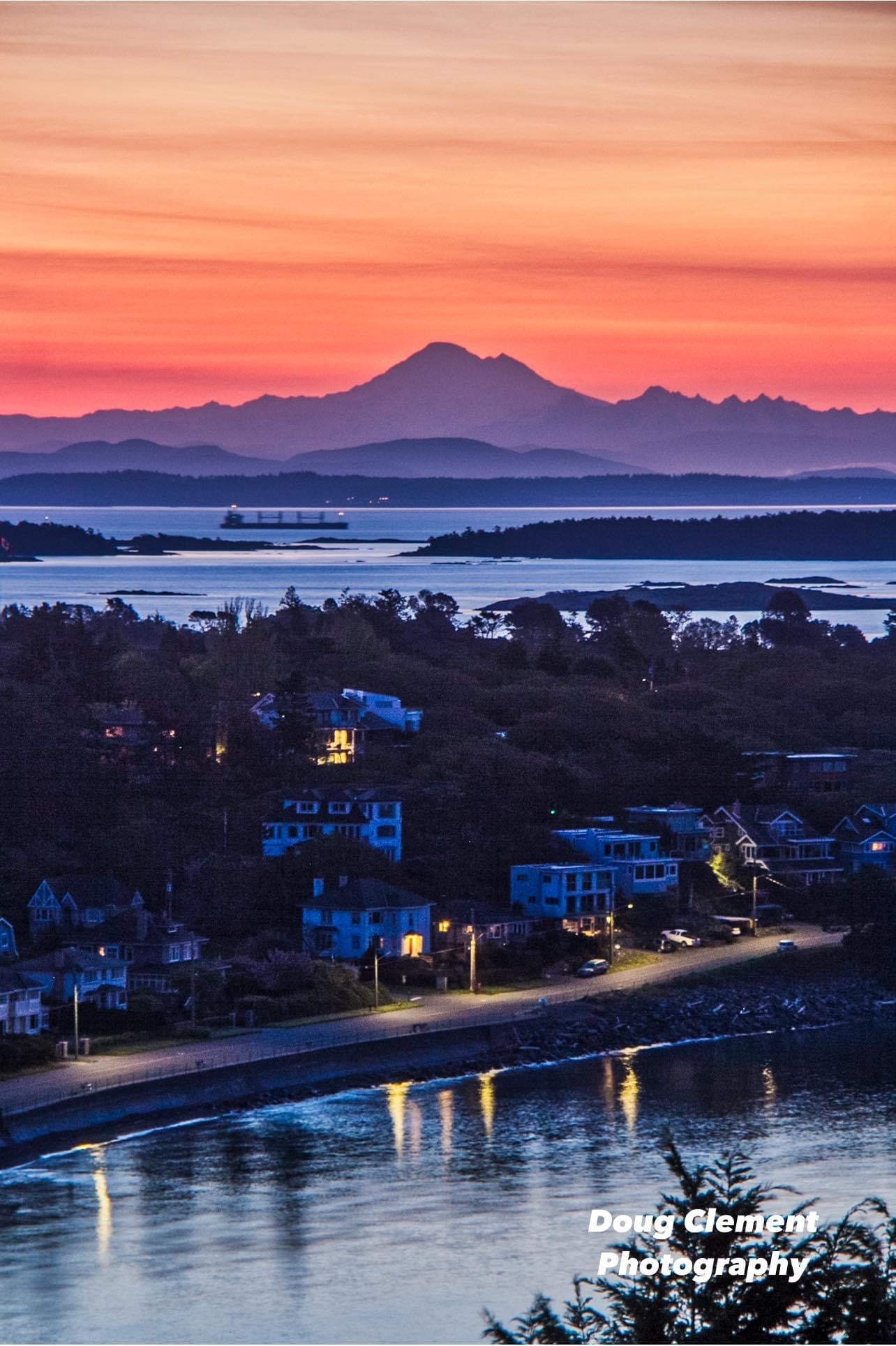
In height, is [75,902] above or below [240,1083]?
above

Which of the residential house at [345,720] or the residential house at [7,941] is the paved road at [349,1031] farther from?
the residential house at [345,720]

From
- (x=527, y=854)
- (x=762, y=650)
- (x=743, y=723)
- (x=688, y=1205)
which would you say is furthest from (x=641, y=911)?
(x=762, y=650)

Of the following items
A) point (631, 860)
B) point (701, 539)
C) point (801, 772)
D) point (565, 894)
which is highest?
point (701, 539)

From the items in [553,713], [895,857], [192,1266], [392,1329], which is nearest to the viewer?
[392,1329]

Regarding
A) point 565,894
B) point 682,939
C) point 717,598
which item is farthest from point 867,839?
point 717,598

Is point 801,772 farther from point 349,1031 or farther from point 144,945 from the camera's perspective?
point 349,1031

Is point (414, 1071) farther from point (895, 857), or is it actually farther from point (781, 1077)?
point (895, 857)

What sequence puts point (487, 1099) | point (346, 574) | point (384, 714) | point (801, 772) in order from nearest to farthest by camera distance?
point (487, 1099) < point (801, 772) < point (384, 714) < point (346, 574)
